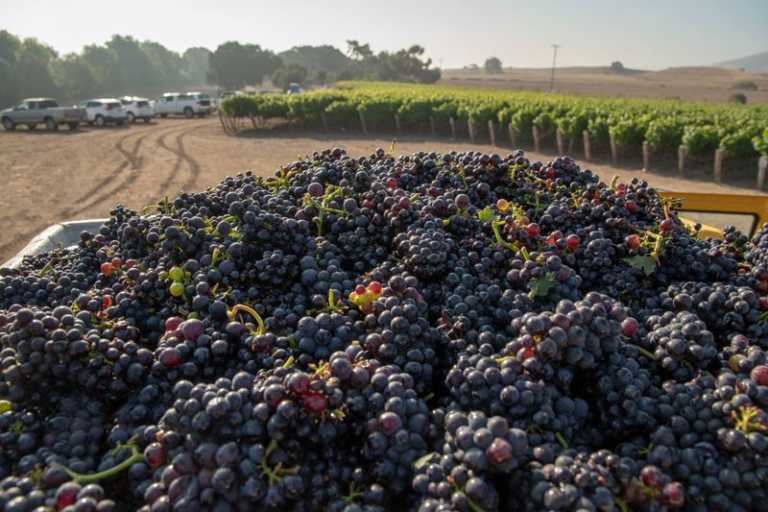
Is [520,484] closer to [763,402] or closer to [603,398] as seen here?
[603,398]

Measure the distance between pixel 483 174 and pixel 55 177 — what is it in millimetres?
16040

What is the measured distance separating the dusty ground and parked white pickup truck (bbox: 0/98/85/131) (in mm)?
922

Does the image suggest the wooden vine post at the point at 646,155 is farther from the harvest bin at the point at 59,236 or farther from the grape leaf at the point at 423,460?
the grape leaf at the point at 423,460

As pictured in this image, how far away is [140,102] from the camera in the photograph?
102ft

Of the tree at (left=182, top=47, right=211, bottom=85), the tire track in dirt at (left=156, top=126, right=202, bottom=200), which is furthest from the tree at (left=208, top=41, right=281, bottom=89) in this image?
the tire track in dirt at (left=156, top=126, right=202, bottom=200)

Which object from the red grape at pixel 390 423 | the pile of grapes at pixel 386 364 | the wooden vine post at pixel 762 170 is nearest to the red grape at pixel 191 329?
the pile of grapes at pixel 386 364

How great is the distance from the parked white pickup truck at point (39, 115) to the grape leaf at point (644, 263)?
30.4 m

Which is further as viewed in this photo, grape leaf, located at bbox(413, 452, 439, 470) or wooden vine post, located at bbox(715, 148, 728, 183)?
wooden vine post, located at bbox(715, 148, 728, 183)

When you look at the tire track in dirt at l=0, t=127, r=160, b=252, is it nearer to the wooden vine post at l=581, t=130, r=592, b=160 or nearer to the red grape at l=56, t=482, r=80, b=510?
the red grape at l=56, t=482, r=80, b=510

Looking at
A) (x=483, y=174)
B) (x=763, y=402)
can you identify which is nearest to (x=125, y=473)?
(x=763, y=402)

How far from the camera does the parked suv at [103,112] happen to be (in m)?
27.2

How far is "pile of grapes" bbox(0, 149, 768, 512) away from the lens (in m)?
1.26

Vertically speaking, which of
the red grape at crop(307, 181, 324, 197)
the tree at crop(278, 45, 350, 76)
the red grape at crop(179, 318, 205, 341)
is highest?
the tree at crop(278, 45, 350, 76)

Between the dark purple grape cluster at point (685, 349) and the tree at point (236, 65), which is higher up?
the tree at point (236, 65)
